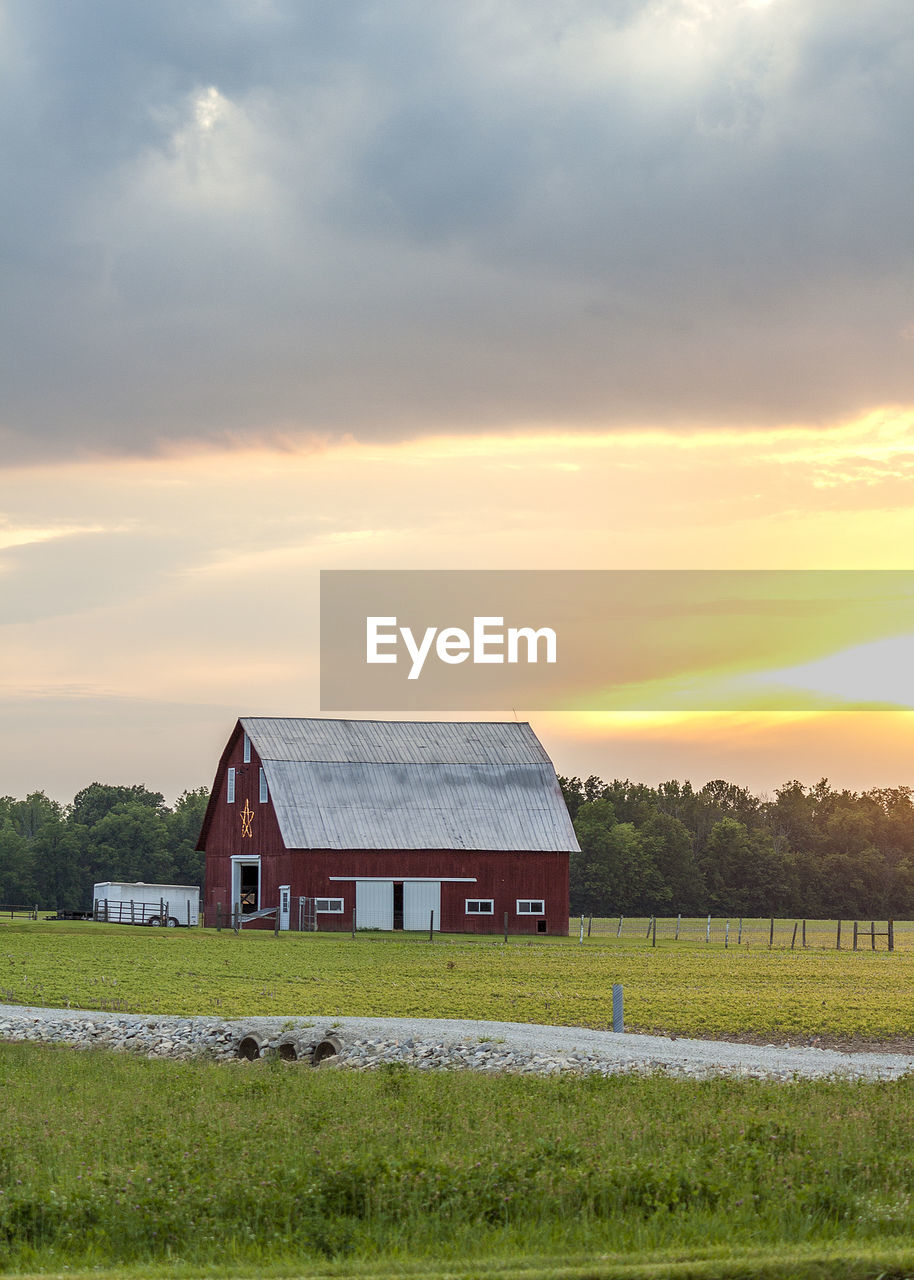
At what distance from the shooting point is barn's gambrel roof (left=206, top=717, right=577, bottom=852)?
228 feet

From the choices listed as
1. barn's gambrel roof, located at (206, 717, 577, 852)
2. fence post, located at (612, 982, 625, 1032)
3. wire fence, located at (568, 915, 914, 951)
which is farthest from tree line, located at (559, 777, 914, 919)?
fence post, located at (612, 982, 625, 1032)

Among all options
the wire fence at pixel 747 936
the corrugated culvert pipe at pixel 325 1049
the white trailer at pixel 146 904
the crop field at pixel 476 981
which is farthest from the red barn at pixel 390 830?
the corrugated culvert pipe at pixel 325 1049

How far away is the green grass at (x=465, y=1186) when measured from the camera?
12.2 metres

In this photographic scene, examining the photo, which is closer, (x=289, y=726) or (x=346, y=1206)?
(x=346, y=1206)

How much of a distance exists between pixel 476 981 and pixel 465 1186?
26251mm

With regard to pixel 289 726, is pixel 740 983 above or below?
below

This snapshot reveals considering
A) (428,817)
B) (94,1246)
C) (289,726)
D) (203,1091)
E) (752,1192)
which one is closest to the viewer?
(94,1246)

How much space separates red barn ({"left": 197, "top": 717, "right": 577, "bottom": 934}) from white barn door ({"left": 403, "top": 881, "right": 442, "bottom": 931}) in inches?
1.8

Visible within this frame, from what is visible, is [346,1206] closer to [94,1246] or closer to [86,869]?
[94,1246]

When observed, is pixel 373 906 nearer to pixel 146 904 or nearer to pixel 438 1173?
pixel 146 904

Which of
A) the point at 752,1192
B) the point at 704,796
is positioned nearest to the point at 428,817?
the point at 752,1192

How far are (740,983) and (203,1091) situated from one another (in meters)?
23.3

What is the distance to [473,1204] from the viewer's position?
1327 cm

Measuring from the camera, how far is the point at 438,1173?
13859 millimetres
